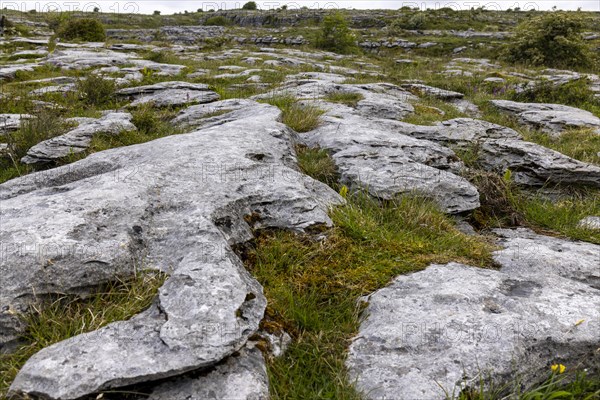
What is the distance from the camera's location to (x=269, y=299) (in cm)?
300

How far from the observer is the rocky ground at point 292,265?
7.61 feet

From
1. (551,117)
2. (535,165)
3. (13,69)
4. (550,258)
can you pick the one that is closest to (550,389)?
(550,258)

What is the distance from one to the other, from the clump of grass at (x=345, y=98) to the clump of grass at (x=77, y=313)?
26.6 ft

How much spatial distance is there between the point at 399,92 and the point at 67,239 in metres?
11.6

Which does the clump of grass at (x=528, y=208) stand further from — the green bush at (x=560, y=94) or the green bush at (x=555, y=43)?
the green bush at (x=555, y=43)

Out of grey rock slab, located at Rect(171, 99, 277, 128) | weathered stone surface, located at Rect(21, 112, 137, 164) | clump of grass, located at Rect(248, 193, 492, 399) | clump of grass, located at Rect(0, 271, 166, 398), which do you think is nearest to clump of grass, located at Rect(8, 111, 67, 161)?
weathered stone surface, located at Rect(21, 112, 137, 164)

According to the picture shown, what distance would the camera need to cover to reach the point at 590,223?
4.39 meters

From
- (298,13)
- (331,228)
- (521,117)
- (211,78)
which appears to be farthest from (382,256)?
(298,13)

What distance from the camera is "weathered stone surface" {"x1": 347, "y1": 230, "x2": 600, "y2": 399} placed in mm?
2396

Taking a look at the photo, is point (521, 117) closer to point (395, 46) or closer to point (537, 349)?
point (537, 349)

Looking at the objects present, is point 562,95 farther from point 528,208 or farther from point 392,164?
point 392,164

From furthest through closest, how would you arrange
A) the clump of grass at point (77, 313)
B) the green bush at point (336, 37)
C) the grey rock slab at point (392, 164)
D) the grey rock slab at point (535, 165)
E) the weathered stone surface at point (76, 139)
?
1. the green bush at point (336, 37)
2. the weathered stone surface at point (76, 139)
3. the grey rock slab at point (535, 165)
4. the grey rock slab at point (392, 164)
5. the clump of grass at point (77, 313)

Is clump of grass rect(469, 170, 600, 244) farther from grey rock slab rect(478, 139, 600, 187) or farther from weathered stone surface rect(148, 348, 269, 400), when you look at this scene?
weathered stone surface rect(148, 348, 269, 400)

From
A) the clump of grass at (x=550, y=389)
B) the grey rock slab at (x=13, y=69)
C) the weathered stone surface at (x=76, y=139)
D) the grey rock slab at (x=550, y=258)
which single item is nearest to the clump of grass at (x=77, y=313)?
the clump of grass at (x=550, y=389)
